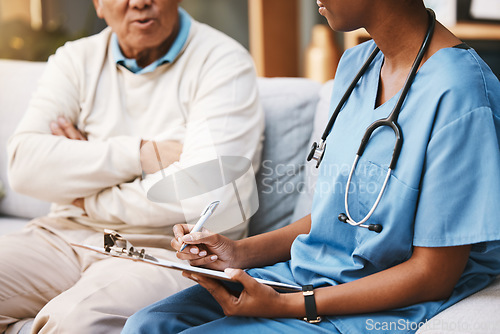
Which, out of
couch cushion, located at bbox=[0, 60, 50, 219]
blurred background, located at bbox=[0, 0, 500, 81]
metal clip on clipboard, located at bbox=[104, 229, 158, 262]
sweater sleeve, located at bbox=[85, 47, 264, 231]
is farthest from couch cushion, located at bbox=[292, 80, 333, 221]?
blurred background, located at bbox=[0, 0, 500, 81]

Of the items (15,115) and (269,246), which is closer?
(269,246)

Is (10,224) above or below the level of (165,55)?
below

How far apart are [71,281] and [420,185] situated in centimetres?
104

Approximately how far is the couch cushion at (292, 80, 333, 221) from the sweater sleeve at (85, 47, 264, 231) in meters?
0.16

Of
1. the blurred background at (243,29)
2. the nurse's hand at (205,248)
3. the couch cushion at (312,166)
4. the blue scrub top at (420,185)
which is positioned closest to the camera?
the blue scrub top at (420,185)

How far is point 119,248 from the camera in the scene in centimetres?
105

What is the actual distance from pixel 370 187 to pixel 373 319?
9.1 inches

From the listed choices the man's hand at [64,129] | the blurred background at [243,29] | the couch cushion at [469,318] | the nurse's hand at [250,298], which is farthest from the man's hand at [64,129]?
the blurred background at [243,29]

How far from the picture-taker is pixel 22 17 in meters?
3.86

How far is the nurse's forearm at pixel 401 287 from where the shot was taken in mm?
958

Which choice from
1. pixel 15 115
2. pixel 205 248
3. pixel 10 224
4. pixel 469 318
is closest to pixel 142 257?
pixel 205 248

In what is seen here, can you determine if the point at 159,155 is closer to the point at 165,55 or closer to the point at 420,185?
the point at 165,55

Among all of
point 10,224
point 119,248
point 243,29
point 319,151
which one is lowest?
point 10,224

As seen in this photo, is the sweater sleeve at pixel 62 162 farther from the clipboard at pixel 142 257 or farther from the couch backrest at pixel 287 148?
the clipboard at pixel 142 257
